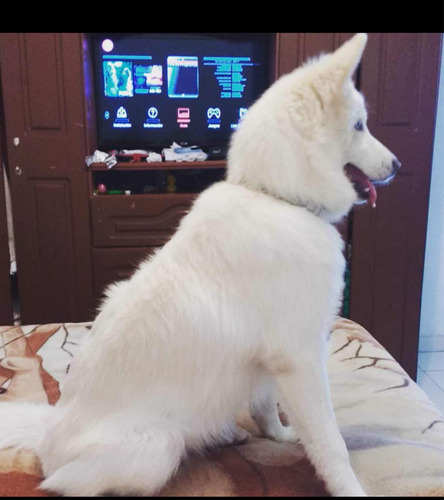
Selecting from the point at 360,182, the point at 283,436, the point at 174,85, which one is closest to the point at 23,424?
the point at 283,436

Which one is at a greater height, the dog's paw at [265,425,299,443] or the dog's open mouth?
the dog's open mouth

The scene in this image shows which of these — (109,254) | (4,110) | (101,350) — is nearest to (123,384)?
(101,350)

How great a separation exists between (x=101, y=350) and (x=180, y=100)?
6.15 feet

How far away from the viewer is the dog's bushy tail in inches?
45.5

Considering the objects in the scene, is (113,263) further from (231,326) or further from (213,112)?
(231,326)

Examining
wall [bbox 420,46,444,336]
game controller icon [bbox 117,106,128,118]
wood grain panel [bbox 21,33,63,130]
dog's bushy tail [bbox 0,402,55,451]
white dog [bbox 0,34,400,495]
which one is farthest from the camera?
wall [bbox 420,46,444,336]

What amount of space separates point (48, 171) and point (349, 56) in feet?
Answer: 5.75

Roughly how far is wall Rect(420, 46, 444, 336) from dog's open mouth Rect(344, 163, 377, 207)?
181 centimetres

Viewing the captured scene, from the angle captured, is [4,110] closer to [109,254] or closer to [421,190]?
[109,254]

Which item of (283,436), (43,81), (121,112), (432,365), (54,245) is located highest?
(43,81)

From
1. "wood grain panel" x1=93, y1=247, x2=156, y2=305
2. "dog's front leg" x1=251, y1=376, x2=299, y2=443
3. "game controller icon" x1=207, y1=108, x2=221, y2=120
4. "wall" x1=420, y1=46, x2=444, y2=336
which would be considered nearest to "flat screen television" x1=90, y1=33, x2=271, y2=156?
"game controller icon" x1=207, y1=108, x2=221, y2=120

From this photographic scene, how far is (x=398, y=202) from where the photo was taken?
2508 millimetres

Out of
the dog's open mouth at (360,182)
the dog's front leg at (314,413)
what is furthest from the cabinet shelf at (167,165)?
the dog's front leg at (314,413)

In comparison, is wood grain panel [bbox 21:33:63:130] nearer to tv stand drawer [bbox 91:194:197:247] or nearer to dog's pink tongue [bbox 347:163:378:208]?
tv stand drawer [bbox 91:194:197:247]
